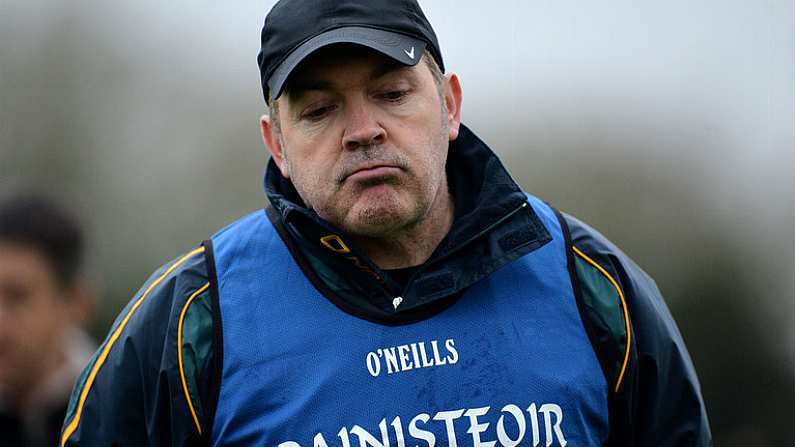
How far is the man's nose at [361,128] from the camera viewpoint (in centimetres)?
254

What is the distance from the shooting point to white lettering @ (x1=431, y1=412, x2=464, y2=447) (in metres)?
2.51

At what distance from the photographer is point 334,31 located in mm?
2574

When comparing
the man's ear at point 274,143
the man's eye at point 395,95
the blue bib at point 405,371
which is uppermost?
the man's eye at point 395,95

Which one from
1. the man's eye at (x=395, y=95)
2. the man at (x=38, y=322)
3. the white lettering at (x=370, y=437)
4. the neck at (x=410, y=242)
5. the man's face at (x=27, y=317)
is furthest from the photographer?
the man's face at (x=27, y=317)

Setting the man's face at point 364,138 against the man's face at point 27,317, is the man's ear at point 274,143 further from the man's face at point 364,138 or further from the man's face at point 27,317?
the man's face at point 27,317

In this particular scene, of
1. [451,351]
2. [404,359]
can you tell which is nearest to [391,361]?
[404,359]

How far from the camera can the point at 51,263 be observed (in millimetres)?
3900

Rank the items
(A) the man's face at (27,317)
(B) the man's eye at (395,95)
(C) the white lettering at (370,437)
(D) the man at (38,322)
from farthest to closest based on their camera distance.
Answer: (A) the man's face at (27,317), (D) the man at (38,322), (B) the man's eye at (395,95), (C) the white lettering at (370,437)

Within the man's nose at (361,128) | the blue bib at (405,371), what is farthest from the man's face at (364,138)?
the blue bib at (405,371)

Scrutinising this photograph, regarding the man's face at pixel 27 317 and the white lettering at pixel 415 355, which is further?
the man's face at pixel 27 317

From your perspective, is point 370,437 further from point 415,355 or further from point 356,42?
point 356,42

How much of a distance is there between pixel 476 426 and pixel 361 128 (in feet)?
2.42

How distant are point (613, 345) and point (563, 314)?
0.14 metres

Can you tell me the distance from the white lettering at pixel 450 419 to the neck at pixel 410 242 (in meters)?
0.42
